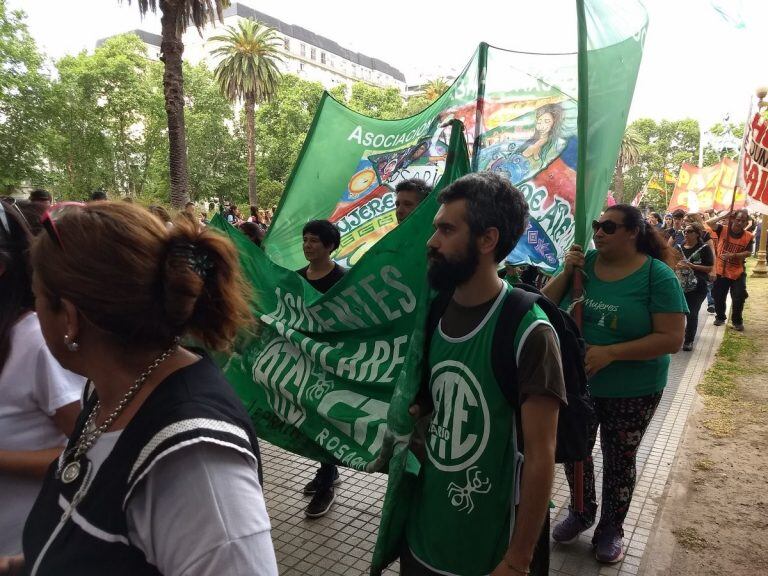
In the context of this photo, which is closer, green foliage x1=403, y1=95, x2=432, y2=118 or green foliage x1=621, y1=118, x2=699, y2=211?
green foliage x1=403, y1=95, x2=432, y2=118

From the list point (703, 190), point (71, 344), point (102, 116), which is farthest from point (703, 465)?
point (102, 116)

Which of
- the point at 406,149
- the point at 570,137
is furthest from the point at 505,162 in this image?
the point at 406,149

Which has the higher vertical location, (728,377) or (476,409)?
(476,409)

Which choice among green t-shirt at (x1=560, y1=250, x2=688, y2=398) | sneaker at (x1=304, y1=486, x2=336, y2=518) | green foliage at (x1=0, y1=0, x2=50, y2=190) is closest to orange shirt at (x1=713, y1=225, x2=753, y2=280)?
green t-shirt at (x1=560, y1=250, x2=688, y2=398)

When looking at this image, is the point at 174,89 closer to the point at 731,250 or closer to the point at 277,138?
the point at 731,250

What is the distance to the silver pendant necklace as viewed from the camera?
1.07 meters

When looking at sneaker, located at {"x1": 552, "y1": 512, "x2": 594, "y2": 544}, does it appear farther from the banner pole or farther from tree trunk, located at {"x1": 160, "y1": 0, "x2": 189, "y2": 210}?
tree trunk, located at {"x1": 160, "y1": 0, "x2": 189, "y2": 210}

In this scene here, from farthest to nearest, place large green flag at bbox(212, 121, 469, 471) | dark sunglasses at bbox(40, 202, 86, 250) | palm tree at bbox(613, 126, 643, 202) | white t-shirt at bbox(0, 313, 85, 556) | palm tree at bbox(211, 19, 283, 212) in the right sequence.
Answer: palm tree at bbox(613, 126, 643, 202) < palm tree at bbox(211, 19, 283, 212) < large green flag at bbox(212, 121, 469, 471) < white t-shirt at bbox(0, 313, 85, 556) < dark sunglasses at bbox(40, 202, 86, 250)

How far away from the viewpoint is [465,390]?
1713 millimetres

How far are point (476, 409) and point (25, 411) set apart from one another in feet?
4.41

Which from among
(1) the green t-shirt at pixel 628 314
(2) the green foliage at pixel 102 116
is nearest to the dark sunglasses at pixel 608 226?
(1) the green t-shirt at pixel 628 314

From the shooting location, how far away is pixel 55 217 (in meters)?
1.07

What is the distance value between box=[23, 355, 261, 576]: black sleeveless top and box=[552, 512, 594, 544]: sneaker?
2.63 metres

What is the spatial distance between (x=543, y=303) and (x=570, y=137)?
7.64ft
